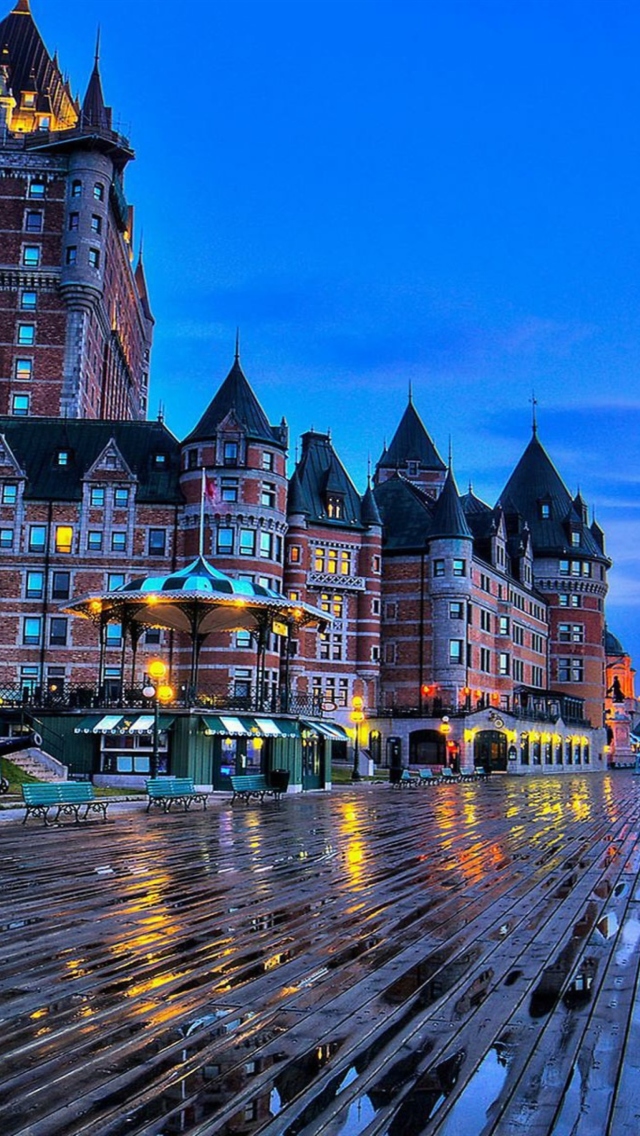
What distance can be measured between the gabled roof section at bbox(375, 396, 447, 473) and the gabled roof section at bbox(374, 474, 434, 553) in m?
24.4

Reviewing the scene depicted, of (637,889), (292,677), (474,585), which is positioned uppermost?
(474,585)

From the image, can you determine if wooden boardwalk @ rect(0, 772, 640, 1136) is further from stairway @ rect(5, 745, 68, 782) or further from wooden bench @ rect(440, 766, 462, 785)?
wooden bench @ rect(440, 766, 462, 785)

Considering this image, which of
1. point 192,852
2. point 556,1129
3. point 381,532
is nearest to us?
point 556,1129

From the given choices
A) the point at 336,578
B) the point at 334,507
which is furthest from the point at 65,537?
the point at 334,507

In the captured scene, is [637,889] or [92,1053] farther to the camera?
[637,889]

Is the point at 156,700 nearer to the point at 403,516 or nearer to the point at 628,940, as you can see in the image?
the point at 628,940

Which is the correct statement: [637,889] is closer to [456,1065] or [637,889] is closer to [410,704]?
[456,1065]

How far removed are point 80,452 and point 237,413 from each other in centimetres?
1024

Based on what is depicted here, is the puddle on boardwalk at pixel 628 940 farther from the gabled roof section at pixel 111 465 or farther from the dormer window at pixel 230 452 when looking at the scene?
the gabled roof section at pixel 111 465

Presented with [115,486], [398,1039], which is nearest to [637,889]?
[398,1039]

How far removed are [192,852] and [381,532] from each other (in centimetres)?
6189

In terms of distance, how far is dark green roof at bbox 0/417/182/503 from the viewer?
6575 cm

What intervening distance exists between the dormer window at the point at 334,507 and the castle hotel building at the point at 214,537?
0.54ft

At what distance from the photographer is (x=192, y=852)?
19.0m
